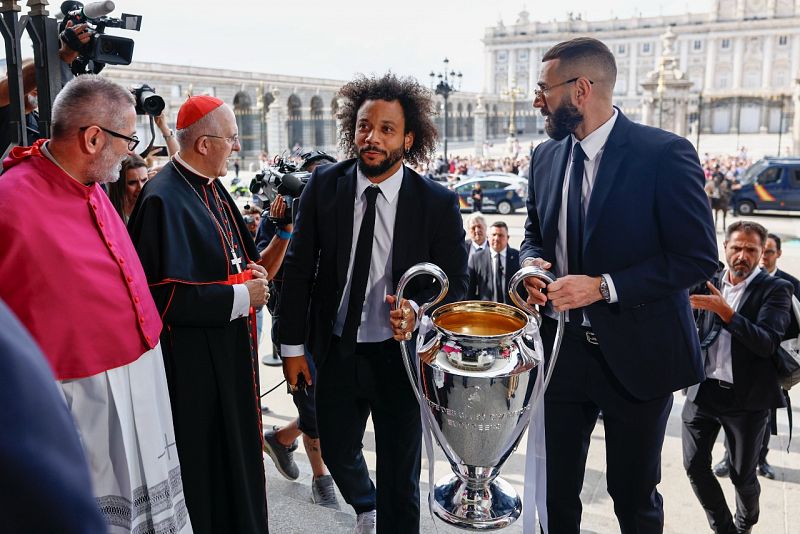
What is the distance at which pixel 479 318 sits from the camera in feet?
6.86

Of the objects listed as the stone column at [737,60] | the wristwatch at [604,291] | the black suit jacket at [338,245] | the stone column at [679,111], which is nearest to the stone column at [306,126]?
the stone column at [679,111]

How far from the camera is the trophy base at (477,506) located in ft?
6.69

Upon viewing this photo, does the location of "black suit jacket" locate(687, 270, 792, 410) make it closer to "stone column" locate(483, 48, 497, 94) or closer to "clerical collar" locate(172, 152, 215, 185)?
"clerical collar" locate(172, 152, 215, 185)

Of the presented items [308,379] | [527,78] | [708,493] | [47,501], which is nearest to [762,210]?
[708,493]

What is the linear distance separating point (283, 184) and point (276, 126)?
41.2 m

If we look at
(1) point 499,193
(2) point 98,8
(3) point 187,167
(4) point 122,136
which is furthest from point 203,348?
(1) point 499,193

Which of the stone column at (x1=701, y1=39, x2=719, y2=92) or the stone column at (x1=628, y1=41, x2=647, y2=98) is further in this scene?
the stone column at (x1=628, y1=41, x2=647, y2=98)

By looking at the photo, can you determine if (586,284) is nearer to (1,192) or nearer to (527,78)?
(1,192)

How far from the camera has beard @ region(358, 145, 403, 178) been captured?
8.50ft

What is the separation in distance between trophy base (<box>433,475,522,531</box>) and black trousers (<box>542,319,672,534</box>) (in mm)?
462

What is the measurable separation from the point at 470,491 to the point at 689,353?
0.90 meters

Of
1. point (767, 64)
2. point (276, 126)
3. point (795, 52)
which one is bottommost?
point (276, 126)

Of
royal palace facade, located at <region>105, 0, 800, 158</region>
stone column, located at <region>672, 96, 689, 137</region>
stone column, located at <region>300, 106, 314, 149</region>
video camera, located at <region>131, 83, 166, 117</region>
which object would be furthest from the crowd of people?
stone column, located at <region>300, 106, 314, 149</region>

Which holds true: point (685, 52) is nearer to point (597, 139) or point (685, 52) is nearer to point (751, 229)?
point (751, 229)
